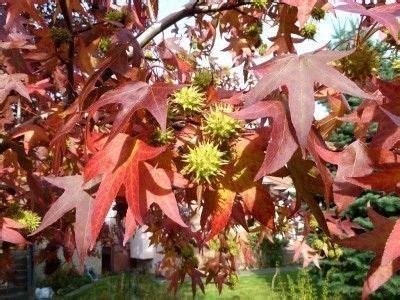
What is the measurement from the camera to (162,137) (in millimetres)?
1036

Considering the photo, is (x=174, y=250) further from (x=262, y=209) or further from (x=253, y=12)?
(x=262, y=209)

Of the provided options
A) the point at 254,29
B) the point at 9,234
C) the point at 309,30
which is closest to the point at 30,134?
the point at 9,234

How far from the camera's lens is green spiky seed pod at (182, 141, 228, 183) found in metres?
0.97

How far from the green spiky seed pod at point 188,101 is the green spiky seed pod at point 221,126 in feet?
0.18

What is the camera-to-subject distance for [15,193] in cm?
201

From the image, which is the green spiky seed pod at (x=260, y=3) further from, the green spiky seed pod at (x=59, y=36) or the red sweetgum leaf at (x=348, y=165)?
the red sweetgum leaf at (x=348, y=165)

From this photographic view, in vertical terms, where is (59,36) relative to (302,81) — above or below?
above

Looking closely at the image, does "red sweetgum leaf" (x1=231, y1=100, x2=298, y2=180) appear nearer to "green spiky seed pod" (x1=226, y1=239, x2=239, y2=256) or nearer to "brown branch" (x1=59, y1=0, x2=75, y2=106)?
"brown branch" (x1=59, y1=0, x2=75, y2=106)

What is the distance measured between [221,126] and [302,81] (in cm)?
19

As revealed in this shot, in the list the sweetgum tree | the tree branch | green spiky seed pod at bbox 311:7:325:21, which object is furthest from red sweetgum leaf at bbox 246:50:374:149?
green spiky seed pod at bbox 311:7:325:21

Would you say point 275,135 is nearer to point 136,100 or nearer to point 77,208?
point 136,100

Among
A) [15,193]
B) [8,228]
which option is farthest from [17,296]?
[8,228]

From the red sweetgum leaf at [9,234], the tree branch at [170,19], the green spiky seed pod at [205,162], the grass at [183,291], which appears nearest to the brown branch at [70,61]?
the tree branch at [170,19]

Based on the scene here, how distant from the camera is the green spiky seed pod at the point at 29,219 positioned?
1727 mm
